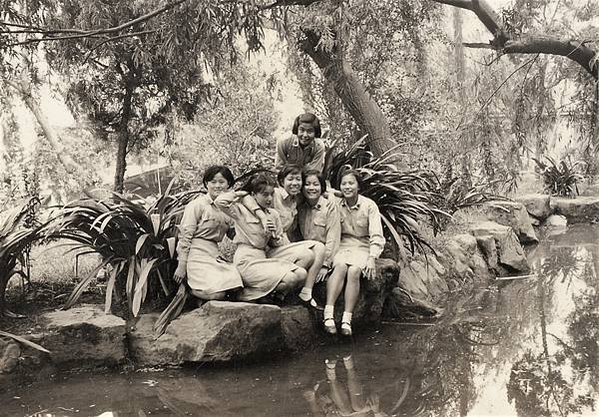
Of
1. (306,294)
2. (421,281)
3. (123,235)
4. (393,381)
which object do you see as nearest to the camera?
(393,381)

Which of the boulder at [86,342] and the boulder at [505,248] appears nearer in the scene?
the boulder at [86,342]

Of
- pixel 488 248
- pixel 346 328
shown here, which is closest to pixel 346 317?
pixel 346 328

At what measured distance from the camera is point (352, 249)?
5160 mm

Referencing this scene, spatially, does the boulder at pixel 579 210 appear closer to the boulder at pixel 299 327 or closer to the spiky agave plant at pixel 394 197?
the spiky agave plant at pixel 394 197

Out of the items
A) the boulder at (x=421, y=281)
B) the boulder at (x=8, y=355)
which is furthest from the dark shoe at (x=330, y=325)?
the boulder at (x=8, y=355)

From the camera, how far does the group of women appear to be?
466 cm

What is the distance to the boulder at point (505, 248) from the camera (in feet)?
24.8

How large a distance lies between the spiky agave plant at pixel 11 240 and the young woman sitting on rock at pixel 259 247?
145cm

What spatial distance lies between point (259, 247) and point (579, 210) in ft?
30.8

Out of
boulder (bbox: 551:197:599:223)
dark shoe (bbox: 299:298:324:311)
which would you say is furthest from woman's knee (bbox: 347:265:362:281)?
boulder (bbox: 551:197:599:223)

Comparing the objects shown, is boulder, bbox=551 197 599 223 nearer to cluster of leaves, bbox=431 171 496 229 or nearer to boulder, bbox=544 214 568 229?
boulder, bbox=544 214 568 229

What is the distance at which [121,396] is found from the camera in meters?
3.87

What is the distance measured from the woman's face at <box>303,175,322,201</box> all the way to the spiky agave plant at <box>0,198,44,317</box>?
2021mm

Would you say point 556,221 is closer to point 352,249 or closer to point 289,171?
point 352,249
